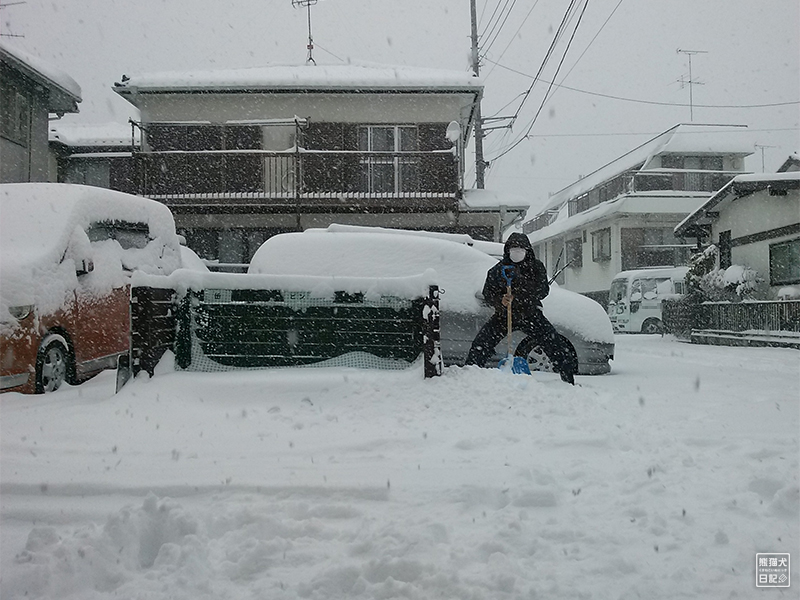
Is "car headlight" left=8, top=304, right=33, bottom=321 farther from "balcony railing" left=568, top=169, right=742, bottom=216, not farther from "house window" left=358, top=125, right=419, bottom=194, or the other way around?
"balcony railing" left=568, top=169, right=742, bottom=216

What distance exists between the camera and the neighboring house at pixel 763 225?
12961 mm

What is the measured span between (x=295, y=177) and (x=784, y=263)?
1105 cm

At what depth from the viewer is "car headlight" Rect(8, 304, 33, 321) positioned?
4457 mm

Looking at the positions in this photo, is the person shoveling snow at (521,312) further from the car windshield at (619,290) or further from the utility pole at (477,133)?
the car windshield at (619,290)

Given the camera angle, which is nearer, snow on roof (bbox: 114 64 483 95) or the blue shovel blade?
the blue shovel blade

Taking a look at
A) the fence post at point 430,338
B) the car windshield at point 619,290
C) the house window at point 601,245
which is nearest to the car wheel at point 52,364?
the fence post at point 430,338

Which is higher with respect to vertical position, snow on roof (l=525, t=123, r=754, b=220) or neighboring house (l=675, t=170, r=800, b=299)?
snow on roof (l=525, t=123, r=754, b=220)

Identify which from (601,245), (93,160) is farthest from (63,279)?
(601,245)

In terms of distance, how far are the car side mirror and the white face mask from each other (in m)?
3.71

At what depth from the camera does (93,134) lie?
20.5 meters

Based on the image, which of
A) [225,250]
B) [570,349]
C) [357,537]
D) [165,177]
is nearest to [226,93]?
[165,177]

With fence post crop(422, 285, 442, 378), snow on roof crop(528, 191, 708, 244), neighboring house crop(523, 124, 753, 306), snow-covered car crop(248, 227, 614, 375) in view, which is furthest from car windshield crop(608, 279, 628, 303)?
fence post crop(422, 285, 442, 378)

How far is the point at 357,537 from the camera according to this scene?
2.34 m

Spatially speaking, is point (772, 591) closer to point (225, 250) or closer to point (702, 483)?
point (702, 483)
